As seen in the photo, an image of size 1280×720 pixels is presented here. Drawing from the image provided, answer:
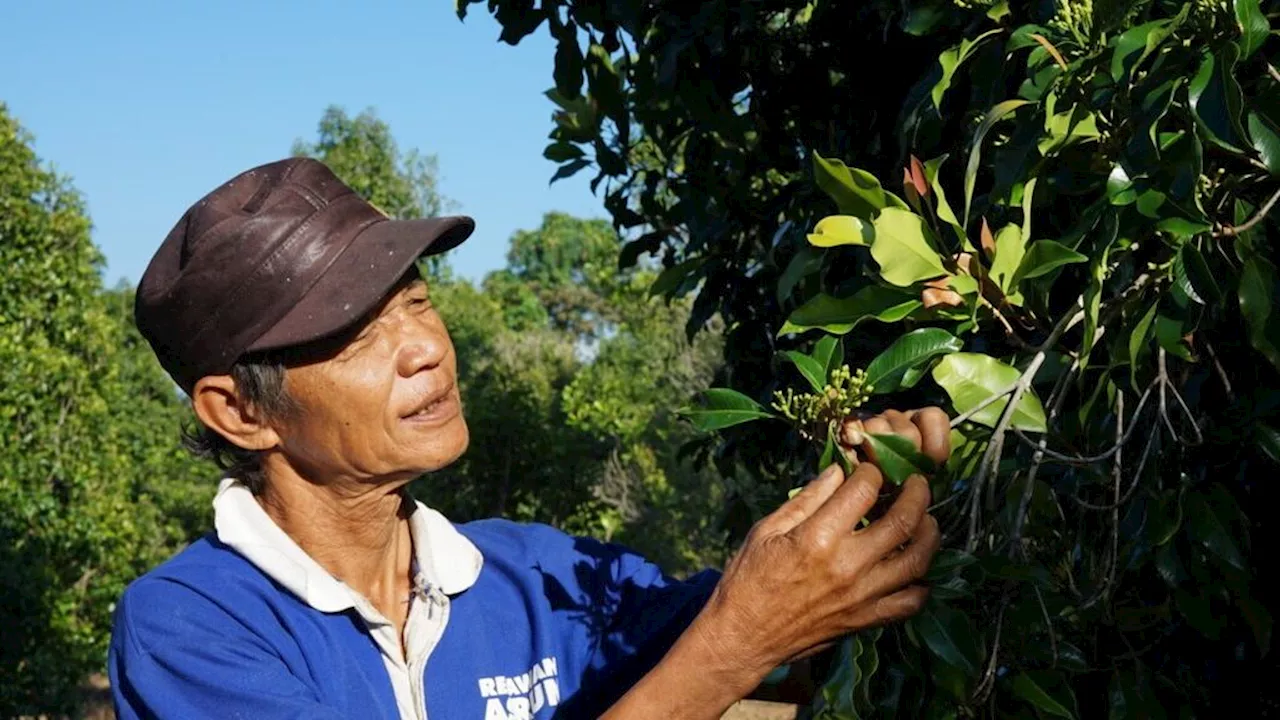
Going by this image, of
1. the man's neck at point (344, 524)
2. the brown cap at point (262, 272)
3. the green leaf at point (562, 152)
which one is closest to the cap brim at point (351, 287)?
the brown cap at point (262, 272)

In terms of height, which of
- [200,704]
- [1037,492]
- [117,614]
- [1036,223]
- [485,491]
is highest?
[117,614]

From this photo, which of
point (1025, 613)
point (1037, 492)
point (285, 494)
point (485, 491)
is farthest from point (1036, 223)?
point (485, 491)

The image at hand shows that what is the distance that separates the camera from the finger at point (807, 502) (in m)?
1.72

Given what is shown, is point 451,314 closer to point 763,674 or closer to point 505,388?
point 505,388

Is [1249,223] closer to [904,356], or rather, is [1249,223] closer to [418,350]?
[904,356]

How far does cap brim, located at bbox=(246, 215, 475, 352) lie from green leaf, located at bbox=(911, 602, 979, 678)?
0.88 meters

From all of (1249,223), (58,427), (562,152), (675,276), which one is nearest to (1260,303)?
(1249,223)

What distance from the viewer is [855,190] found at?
5.68 ft

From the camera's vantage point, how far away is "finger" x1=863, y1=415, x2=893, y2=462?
1739 mm

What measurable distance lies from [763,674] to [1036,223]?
83cm

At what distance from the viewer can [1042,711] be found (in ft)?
5.77

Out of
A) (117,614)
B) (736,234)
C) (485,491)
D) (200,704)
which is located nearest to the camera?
(200,704)

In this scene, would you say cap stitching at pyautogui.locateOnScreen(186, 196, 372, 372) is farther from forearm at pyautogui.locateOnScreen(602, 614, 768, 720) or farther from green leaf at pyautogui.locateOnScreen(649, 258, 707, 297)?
green leaf at pyautogui.locateOnScreen(649, 258, 707, 297)

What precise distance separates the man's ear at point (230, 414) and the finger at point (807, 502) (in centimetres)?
86
